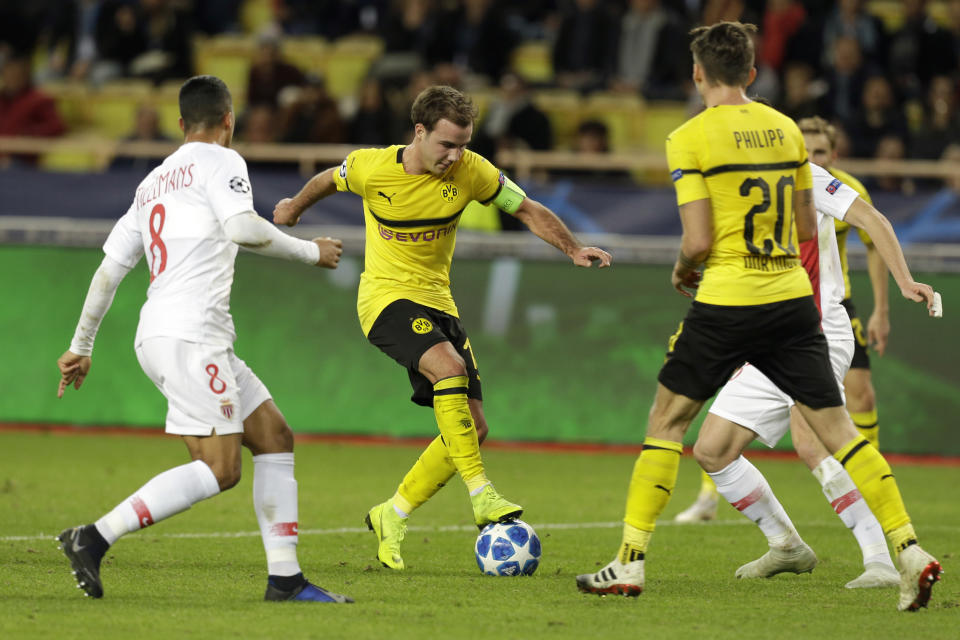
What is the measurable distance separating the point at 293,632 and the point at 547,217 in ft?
9.56

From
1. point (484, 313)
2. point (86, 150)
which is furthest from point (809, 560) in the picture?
→ point (86, 150)

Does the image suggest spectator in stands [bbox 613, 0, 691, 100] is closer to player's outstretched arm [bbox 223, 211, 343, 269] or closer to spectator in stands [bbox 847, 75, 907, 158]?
spectator in stands [bbox 847, 75, 907, 158]

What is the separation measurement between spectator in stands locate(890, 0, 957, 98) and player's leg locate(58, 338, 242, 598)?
41.3ft

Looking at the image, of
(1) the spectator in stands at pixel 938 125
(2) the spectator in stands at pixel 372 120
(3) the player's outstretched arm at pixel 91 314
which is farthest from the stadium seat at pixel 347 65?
(3) the player's outstretched arm at pixel 91 314

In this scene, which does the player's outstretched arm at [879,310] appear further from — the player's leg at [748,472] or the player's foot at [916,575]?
the player's foot at [916,575]

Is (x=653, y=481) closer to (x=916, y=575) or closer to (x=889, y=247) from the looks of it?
(x=916, y=575)

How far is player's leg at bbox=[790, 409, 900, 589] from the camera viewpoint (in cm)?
674

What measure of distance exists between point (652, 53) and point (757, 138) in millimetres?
11303

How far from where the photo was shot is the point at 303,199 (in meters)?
7.58

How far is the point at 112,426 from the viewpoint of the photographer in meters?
13.9

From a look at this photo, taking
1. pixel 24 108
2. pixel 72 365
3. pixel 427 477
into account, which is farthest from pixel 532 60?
pixel 72 365

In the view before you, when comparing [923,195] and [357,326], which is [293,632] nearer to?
[357,326]

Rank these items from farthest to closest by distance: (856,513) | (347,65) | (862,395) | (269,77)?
(347,65) < (269,77) < (862,395) < (856,513)

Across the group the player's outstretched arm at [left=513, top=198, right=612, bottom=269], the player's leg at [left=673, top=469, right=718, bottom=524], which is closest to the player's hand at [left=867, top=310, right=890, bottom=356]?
the player's leg at [left=673, top=469, right=718, bottom=524]
